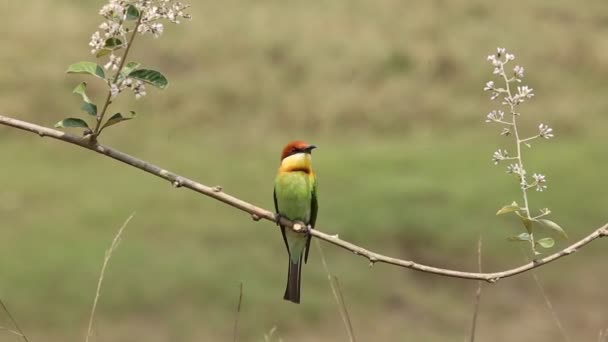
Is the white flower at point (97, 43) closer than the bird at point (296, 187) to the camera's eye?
Yes

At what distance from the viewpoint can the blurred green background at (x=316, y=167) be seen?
23.3 feet

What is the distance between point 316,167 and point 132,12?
23.9 feet

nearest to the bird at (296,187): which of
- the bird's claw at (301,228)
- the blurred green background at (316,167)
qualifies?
the bird's claw at (301,228)

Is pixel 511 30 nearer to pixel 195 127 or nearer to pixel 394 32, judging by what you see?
pixel 394 32

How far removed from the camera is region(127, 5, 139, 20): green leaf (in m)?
1.54

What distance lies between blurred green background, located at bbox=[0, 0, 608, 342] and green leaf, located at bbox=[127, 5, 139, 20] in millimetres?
5181

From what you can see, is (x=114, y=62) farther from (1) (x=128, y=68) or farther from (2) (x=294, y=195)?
(2) (x=294, y=195)

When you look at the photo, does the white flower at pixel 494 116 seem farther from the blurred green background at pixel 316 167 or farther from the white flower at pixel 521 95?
the blurred green background at pixel 316 167

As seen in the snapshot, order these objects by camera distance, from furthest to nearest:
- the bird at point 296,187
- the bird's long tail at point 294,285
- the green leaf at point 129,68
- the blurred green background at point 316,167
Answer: the blurred green background at point 316,167 < the bird at point 296,187 < the bird's long tail at point 294,285 < the green leaf at point 129,68

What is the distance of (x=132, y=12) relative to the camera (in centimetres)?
155

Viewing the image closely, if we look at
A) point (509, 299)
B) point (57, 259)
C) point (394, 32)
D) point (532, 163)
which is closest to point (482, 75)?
point (394, 32)

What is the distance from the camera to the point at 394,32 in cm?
1108

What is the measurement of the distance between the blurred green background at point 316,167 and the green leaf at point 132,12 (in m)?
5.18

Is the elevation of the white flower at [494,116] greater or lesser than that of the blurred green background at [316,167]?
lesser
